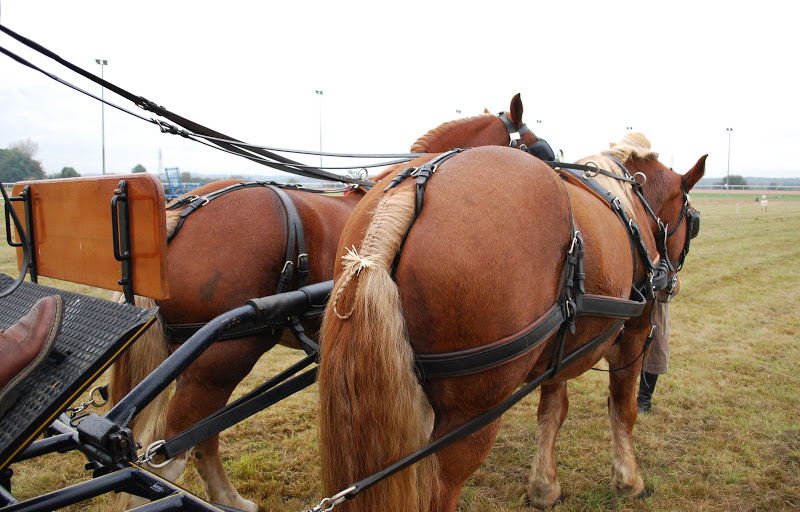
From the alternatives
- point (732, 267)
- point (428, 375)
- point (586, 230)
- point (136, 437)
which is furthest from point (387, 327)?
point (732, 267)

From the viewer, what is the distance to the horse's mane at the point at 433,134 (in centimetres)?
257

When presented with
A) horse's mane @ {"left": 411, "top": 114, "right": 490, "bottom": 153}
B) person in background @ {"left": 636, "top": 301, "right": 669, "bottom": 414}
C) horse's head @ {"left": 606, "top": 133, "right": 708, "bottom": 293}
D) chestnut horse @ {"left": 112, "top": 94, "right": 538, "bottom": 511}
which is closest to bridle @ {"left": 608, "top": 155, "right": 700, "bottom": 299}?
horse's head @ {"left": 606, "top": 133, "right": 708, "bottom": 293}

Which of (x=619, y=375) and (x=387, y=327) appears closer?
(x=387, y=327)

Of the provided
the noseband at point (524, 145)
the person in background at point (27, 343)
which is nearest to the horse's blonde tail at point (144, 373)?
the person in background at point (27, 343)

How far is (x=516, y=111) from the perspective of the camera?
8.56ft

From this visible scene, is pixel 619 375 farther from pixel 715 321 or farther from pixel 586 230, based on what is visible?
pixel 715 321

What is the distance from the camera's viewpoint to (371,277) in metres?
1.38

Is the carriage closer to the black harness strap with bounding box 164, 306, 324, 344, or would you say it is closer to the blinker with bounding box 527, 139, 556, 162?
the black harness strap with bounding box 164, 306, 324, 344

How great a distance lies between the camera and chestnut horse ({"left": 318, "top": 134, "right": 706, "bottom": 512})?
1.40 meters

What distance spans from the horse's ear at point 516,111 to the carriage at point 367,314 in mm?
639

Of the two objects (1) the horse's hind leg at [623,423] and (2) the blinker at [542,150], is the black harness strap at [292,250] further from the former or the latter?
(1) the horse's hind leg at [623,423]

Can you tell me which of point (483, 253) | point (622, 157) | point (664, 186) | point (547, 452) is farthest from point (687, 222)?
point (483, 253)

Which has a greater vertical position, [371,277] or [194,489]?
[371,277]

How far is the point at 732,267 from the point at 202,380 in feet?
35.3
